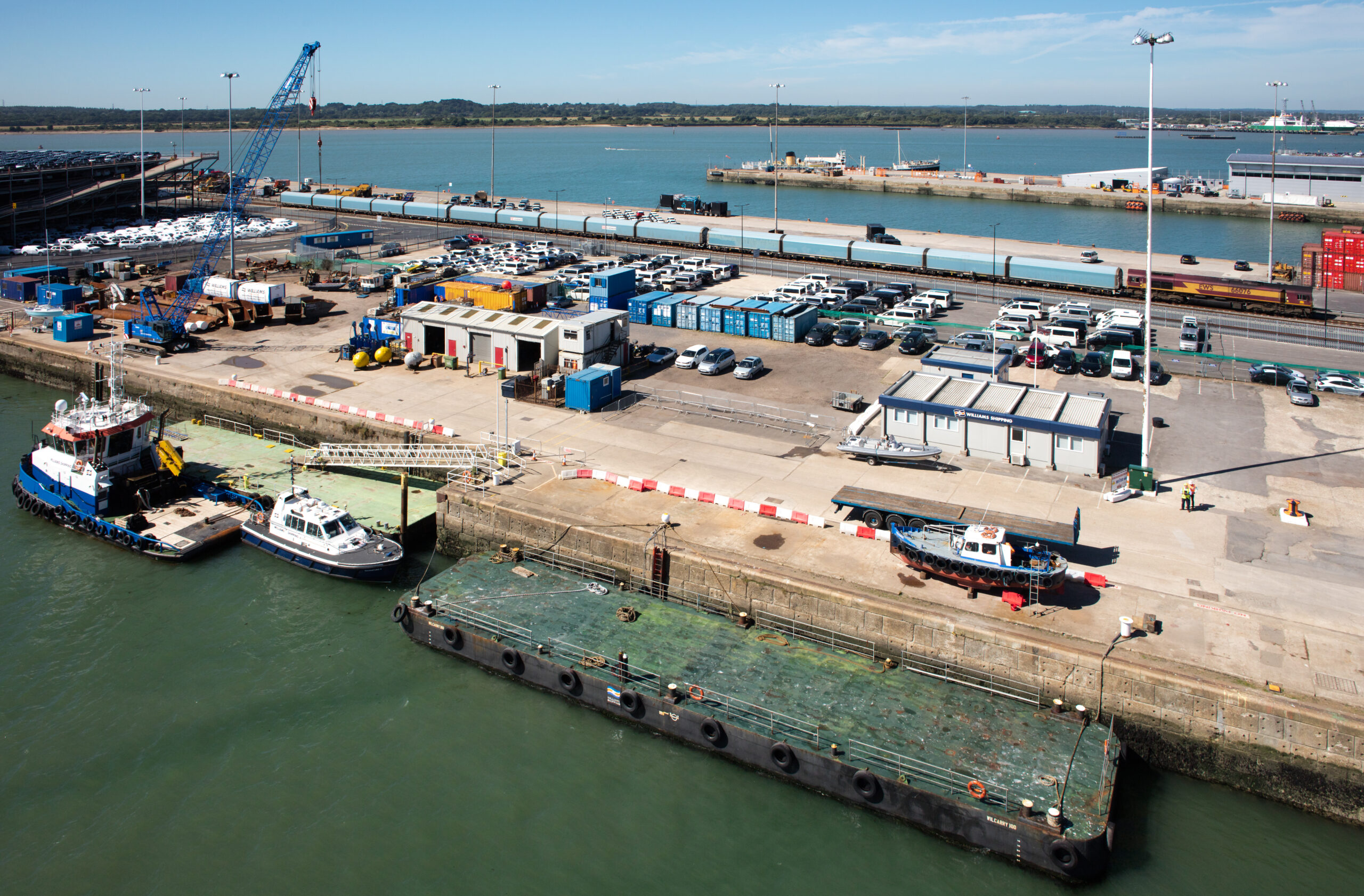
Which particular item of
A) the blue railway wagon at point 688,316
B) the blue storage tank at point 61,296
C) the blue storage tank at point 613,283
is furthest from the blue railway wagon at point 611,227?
the blue storage tank at point 61,296

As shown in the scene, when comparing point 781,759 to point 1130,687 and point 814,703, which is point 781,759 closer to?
point 814,703

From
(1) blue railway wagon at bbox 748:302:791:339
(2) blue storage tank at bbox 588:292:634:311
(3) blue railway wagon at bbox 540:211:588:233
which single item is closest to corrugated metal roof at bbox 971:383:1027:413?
(1) blue railway wagon at bbox 748:302:791:339

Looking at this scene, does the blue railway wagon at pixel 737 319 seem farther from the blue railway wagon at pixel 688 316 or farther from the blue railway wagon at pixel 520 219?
the blue railway wagon at pixel 520 219

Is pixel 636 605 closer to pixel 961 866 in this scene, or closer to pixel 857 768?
pixel 857 768

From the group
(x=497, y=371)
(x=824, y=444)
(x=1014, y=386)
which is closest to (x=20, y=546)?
(x=497, y=371)

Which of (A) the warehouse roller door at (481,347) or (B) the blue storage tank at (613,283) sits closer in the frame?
(A) the warehouse roller door at (481,347)

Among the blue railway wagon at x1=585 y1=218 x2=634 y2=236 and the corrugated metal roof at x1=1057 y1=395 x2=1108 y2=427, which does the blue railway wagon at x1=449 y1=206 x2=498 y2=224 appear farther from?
the corrugated metal roof at x1=1057 y1=395 x2=1108 y2=427
